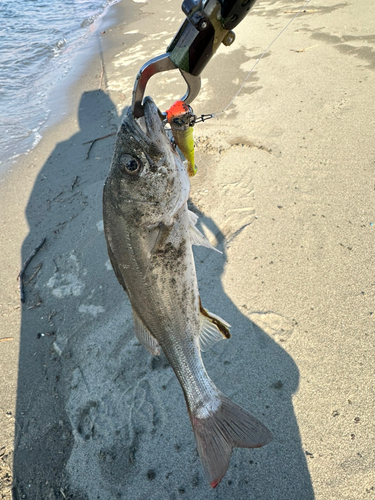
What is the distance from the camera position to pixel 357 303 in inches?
141

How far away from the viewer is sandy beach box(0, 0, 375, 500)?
290cm

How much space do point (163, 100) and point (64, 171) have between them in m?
2.85

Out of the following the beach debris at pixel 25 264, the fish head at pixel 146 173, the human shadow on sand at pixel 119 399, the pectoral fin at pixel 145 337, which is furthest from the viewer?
the beach debris at pixel 25 264

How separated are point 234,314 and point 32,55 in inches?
528

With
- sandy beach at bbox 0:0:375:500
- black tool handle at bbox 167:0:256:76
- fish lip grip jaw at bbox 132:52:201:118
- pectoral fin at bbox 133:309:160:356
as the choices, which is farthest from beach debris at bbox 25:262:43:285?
black tool handle at bbox 167:0:256:76

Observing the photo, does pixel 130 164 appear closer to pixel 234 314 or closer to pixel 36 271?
pixel 234 314

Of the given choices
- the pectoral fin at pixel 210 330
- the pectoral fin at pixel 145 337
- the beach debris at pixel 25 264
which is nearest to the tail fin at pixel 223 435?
the pectoral fin at pixel 210 330

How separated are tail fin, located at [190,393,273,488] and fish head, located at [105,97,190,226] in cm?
147

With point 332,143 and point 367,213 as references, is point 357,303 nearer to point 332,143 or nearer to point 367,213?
point 367,213

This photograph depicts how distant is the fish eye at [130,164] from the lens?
215cm

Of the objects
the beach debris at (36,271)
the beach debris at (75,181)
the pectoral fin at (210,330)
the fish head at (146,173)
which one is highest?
the fish head at (146,173)

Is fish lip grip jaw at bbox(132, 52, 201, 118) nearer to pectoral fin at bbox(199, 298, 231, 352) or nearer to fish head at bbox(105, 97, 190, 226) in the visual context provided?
fish head at bbox(105, 97, 190, 226)

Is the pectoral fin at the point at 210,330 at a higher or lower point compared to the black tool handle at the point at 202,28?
lower

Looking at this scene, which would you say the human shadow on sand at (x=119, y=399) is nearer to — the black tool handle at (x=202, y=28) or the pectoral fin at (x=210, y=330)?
the pectoral fin at (x=210, y=330)
